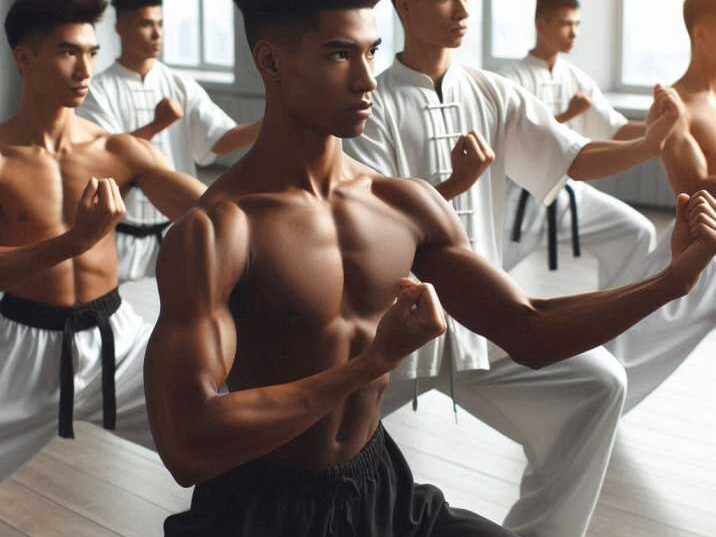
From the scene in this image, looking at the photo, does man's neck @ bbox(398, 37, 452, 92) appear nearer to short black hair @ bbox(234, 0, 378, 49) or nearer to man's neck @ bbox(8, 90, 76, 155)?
man's neck @ bbox(8, 90, 76, 155)

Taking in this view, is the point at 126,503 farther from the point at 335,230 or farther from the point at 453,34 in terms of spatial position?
the point at 335,230

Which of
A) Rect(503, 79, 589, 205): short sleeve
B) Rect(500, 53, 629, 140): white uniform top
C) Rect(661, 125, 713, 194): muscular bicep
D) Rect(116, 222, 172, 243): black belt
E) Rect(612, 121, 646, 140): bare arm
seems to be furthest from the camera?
Rect(500, 53, 629, 140): white uniform top

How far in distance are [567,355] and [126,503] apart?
5.58 ft

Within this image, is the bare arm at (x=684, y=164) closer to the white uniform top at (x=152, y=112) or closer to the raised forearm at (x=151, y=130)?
the raised forearm at (x=151, y=130)

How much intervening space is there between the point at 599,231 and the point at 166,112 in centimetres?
180

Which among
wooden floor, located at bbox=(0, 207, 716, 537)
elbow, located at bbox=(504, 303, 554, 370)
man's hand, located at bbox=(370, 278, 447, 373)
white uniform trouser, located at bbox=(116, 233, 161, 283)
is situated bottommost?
wooden floor, located at bbox=(0, 207, 716, 537)

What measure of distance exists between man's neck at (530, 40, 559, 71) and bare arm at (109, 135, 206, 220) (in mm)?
2754

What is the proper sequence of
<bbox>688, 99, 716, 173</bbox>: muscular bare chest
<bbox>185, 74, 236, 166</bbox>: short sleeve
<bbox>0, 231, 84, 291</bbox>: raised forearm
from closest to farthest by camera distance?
1. <bbox>0, 231, 84, 291</bbox>: raised forearm
2. <bbox>688, 99, 716, 173</bbox>: muscular bare chest
3. <bbox>185, 74, 236, 166</bbox>: short sleeve

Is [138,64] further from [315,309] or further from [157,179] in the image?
[315,309]

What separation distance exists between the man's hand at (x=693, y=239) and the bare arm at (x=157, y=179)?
47.5 inches

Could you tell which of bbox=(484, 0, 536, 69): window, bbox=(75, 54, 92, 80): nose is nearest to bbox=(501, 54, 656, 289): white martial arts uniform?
bbox=(75, 54, 92, 80): nose

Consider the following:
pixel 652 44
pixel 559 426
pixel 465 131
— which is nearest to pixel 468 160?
pixel 465 131

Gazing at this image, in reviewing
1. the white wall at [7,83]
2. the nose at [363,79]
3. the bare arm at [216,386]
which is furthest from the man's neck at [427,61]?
the white wall at [7,83]

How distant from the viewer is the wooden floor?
3.12 metres
